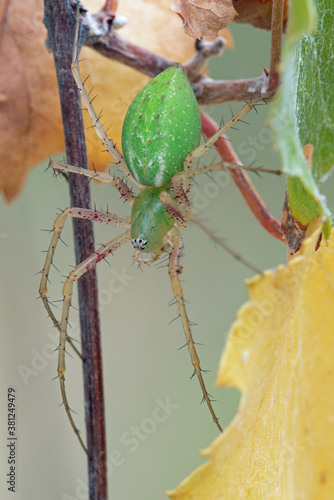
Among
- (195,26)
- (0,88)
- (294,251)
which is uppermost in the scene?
(0,88)

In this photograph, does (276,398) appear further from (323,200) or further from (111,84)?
(111,84)

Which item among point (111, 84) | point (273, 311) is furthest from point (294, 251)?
point (111, 84)

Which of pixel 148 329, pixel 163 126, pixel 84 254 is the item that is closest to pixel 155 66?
pixel 163 126

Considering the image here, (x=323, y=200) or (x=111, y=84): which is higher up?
(x=111, y=84)

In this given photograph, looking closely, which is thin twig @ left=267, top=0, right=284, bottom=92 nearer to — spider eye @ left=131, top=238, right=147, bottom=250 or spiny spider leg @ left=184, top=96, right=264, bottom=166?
spiny spider leg @ left=184, top=96, right=264, bottom=166

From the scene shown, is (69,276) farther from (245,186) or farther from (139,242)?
(245,186)
